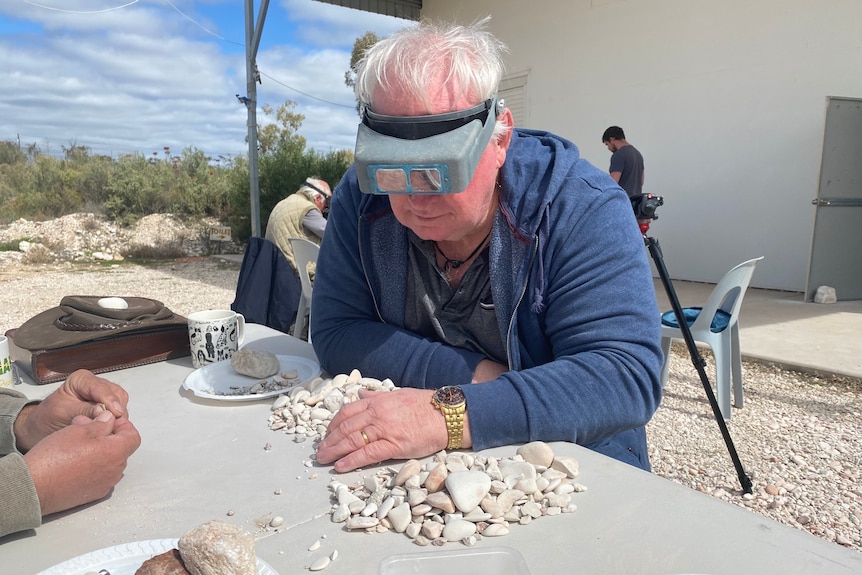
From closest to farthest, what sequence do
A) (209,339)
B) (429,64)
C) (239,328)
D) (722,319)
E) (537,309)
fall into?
(429,64) → (537,309) → (209,339) → (239,328) → (722,319)

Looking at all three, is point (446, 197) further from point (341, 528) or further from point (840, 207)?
point (840, 207)

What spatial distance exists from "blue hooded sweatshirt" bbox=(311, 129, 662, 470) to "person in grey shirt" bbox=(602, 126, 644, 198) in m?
5.50

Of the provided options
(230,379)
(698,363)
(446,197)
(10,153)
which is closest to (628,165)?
(698,363)

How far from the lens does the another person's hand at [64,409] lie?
3.70 feet

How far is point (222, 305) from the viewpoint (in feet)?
23.4

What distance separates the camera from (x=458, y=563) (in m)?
0.78

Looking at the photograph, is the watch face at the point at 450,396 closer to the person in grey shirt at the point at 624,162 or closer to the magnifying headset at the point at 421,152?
the magnifying headset at the point at 421,152

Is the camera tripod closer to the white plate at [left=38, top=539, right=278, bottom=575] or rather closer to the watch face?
the watch face

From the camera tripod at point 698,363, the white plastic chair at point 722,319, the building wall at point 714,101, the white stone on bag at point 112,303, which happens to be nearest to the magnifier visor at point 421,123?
the white stone on bag at point 112,303

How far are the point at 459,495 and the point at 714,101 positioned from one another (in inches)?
285

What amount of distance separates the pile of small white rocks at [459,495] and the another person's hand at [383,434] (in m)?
0.03

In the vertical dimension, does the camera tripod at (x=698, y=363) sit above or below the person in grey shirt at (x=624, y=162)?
below

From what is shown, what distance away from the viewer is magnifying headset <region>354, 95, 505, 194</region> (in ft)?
3.72

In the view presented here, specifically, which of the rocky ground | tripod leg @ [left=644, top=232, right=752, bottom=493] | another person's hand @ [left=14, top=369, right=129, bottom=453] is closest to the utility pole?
the rocky ground
